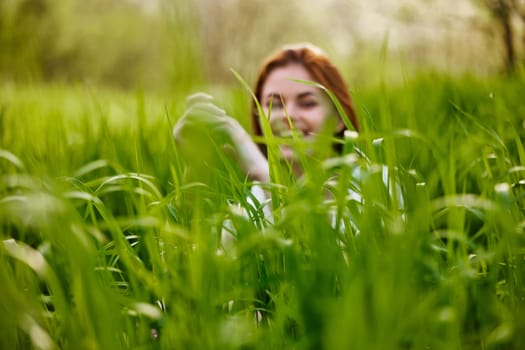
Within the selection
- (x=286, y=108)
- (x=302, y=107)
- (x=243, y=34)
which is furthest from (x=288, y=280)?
(x=243, y=34)

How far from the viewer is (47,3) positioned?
44.3ft

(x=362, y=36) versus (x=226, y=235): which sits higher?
(x=362, y=36)

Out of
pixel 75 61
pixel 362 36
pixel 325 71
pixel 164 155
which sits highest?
pixel 75 61

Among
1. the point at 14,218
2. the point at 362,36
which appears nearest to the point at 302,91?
the point at 14,218

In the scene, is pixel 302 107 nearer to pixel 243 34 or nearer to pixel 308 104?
pixel 308 104

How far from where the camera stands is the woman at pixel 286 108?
44.8 inches

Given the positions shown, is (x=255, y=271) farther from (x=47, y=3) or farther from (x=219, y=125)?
(x=47, y=3)

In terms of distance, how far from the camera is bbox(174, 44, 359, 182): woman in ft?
3.73

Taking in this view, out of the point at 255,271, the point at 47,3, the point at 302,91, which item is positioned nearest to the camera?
the point at 255,271

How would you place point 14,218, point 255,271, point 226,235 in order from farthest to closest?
point 226,235, point 14,218, point 255,271

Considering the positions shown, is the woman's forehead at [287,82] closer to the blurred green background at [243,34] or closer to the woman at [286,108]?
the woman at [286,108]

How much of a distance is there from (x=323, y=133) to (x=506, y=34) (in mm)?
4672

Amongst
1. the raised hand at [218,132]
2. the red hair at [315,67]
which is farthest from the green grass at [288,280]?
the red hair at [315,67]

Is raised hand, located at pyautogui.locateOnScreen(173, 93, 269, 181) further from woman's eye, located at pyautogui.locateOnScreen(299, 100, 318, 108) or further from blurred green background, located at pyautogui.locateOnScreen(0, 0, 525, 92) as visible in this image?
blurred green background, located at pyautogui.locateOnScreen(0, 0, 525, 92)
